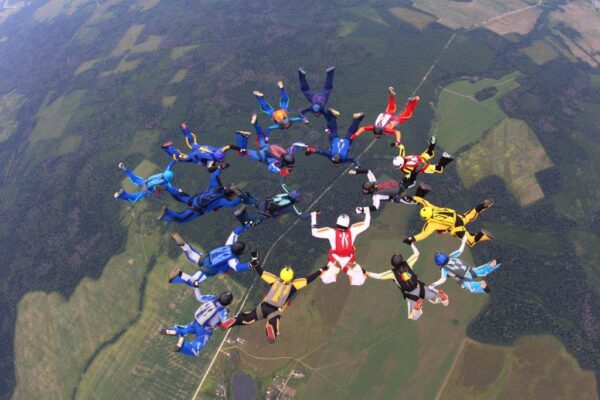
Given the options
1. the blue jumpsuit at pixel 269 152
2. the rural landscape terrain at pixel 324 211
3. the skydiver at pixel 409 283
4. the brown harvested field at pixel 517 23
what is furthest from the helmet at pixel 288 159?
the brown harvested field at pixel 517 23

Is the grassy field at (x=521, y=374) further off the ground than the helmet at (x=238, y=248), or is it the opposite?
the helmet at (x=238, y=248)

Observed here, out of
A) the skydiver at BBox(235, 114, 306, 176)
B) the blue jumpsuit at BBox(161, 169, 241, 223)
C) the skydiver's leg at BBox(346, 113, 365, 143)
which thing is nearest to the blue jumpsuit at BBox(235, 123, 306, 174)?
the skydiver at BBox(235, 114, 306, 176)

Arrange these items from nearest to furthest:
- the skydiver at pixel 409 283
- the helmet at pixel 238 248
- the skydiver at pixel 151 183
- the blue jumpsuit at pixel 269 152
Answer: the skydiver at pixel 409 283 → the helmet at pixel 238 248 → the skydiver at pixel 151 183 → the blue jumpsuit at pixel 269 152

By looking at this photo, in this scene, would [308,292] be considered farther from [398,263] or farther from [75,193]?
[75,193]

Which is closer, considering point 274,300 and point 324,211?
point 274,300

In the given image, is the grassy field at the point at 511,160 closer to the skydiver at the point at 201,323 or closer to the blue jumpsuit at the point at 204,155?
the blue jumpsuit at the point at 204,155

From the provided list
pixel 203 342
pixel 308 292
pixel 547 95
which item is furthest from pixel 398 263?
pixel 547 95

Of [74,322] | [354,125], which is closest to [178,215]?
[354,125]

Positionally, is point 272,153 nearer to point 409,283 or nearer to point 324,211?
point 324,211
